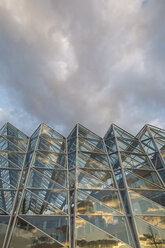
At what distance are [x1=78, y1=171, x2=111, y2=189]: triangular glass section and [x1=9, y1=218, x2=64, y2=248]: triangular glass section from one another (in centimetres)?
412

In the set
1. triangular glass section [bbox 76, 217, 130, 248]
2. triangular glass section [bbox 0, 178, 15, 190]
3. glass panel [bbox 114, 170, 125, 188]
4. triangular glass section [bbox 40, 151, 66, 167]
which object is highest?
triangular glass section [bbox 40, 151, 66, 167]

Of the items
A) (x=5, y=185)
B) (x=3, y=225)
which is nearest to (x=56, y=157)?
(x=5, y=185)

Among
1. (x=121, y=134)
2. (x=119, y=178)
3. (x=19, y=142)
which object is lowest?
(x=119, y=178)

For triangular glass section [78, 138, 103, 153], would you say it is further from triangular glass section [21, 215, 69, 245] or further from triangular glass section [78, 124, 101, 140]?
triangular glass section [21, 215, 69, 245]

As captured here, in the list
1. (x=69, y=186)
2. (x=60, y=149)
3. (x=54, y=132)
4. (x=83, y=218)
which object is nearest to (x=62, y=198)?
(x=69, y=186)

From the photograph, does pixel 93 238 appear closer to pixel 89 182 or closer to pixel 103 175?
pixel 89 182

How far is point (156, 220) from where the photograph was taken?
9.84m

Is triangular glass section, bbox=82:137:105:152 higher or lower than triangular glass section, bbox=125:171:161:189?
higher

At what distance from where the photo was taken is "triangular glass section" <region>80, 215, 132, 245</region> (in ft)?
28.8

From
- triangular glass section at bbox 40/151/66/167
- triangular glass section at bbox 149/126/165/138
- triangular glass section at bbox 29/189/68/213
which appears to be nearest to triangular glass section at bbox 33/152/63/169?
triangular glass section at bbox 40/151/66/167

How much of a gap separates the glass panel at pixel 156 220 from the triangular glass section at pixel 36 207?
17.8 ft

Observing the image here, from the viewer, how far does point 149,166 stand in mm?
15219

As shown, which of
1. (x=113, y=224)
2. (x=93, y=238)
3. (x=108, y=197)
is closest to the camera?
(x=93, y=238)

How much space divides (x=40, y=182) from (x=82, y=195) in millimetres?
3287
